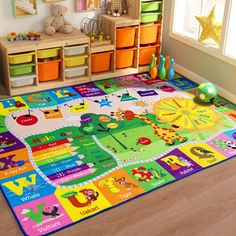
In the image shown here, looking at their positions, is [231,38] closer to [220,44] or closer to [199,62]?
[220,44]

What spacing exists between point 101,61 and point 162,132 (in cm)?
125

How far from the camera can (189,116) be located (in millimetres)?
3367

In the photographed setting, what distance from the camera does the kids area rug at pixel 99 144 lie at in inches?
93.3

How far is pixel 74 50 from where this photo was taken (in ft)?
12.4

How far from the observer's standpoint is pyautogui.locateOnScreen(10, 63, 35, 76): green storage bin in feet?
11.6

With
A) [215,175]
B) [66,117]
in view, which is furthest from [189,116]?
[66,117]

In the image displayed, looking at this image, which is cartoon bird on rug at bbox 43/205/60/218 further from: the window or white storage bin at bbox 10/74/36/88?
the window

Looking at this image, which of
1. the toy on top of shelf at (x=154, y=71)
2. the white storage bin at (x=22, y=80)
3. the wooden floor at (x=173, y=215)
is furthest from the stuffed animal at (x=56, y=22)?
the wooden floor at (x=173, y=215)

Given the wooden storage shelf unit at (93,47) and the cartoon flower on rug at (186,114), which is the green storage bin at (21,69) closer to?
the wooden storage shelf unit at (93,47)

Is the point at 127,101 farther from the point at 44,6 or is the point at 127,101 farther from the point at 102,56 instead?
the point at 44,6

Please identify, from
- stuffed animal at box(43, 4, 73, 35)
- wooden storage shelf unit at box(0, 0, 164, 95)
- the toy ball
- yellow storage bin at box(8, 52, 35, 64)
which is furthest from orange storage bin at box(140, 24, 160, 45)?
yellow storage bin at box(8, 52, 35, 64)

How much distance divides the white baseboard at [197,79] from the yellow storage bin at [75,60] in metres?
1.08

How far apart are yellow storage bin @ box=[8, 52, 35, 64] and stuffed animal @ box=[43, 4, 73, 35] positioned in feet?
1.15

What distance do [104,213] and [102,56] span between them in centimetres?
208
